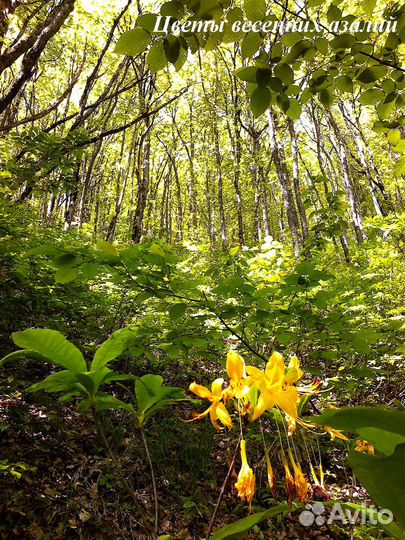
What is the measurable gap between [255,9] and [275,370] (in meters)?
1.06

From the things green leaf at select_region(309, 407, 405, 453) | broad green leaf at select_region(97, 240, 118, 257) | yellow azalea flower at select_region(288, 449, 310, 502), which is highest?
broad green leaf at select_region(97, 240, 118, 257)

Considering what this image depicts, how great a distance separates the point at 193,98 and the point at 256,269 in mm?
14054

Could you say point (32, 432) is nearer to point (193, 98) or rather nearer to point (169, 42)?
point (169, 42)

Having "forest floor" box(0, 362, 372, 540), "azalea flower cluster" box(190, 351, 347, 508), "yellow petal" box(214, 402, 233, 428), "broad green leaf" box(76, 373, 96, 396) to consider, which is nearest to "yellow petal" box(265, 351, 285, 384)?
"azalea flower cluster" box(190, 351, 347, 508)

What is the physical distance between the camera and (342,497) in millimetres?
2959

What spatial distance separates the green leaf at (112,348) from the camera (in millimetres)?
794

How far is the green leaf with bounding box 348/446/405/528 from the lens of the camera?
32 cm

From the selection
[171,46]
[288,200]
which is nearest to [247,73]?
[171,46]

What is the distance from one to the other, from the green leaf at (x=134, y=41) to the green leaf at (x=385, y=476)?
1062 mm

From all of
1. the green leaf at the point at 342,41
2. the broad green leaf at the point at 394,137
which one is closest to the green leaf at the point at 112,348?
the green leaf at the point at 342,41

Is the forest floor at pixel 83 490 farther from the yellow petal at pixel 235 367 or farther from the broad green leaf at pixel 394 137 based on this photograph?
the broad green leaf at pixel 394 137

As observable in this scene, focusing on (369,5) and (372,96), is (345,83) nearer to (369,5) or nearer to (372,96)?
(372,96)

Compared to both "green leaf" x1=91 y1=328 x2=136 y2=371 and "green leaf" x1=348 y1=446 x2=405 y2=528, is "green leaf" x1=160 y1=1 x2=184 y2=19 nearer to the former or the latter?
Result: "green leaf" x1=91 y1=328 x2=136 y2=371

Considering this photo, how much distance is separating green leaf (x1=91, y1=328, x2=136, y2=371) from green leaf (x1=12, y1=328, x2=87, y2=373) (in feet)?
0.18
